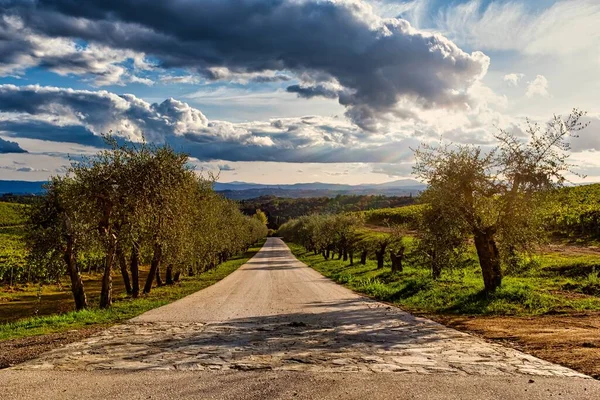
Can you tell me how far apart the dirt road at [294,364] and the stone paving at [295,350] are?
Result: 0.10 ft

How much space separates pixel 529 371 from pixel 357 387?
14.8 feet

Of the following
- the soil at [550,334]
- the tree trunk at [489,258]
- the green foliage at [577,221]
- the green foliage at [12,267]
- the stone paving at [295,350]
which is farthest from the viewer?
the green foliage at [12,267]

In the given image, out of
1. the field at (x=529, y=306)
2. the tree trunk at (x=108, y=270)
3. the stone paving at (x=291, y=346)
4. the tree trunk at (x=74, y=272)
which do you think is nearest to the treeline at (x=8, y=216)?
the tree trunk at (x=74, y=272)

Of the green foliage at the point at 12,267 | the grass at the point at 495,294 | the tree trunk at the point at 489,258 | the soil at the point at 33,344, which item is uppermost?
the tree trunk at the point at 489,258

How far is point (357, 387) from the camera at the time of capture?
9430mm

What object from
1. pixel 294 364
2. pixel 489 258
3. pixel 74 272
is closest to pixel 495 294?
pixel 489 258

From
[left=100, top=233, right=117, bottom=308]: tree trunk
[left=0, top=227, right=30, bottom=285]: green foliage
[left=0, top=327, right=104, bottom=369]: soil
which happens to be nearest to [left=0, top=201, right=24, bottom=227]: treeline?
[left=0, top=227, right=30, bottom=285]: green foliage

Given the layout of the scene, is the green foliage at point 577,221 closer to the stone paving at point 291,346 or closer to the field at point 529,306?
the field at point 529,306

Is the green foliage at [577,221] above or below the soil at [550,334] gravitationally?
above

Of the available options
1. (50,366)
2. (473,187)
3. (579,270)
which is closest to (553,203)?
(473,187)

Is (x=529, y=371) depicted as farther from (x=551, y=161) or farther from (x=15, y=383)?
(x=551, y=161)

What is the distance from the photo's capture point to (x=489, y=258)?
23.3 metres

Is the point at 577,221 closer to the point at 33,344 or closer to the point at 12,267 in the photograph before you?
the point at 33,344

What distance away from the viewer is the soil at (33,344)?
11985mm
